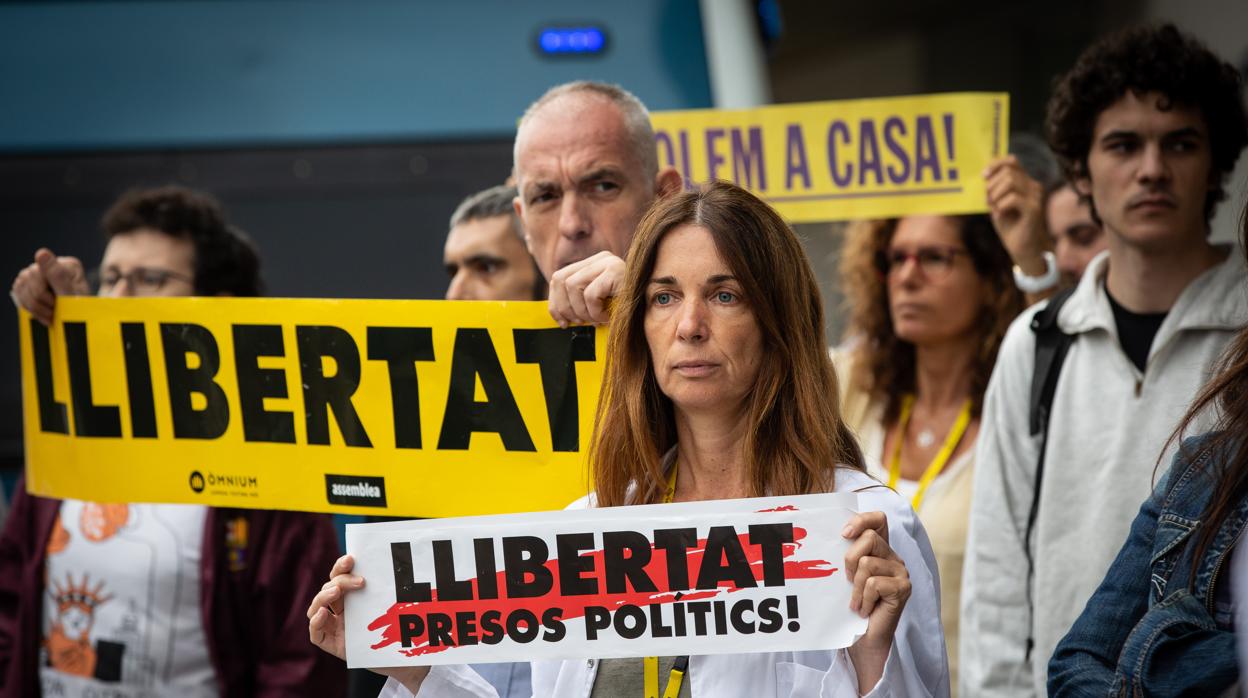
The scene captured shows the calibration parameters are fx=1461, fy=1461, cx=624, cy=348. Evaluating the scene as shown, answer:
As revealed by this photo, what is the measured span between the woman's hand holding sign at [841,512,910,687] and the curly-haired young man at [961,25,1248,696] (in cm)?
132

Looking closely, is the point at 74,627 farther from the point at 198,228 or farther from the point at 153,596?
the point at 198,228

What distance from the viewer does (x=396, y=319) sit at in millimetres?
3391

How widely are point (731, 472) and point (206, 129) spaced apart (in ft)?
13.6

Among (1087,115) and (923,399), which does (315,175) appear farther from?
(1087,115)

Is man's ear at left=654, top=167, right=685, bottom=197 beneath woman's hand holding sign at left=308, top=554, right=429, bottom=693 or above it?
above

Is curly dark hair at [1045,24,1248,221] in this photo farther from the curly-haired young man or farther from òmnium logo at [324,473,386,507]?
òmnium logo at [324,473,386,507]

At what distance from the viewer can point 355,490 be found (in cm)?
343

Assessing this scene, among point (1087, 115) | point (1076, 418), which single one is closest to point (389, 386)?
point (1076, 418)

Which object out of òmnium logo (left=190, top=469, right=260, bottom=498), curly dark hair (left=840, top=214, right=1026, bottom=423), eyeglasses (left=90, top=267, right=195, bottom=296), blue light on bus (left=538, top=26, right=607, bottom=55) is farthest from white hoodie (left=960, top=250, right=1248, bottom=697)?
blue light on bus (left=538, top=26, right=607, bottom=55)

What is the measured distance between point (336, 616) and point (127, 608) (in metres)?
1.45

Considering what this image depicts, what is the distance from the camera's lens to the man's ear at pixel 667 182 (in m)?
3.55

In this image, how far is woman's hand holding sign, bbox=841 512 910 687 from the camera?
238cm

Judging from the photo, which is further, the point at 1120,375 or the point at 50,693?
the point at 50,693

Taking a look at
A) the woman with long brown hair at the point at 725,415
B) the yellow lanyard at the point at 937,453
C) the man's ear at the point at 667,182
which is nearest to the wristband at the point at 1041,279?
the yellow lanyard at the point at 937,453
